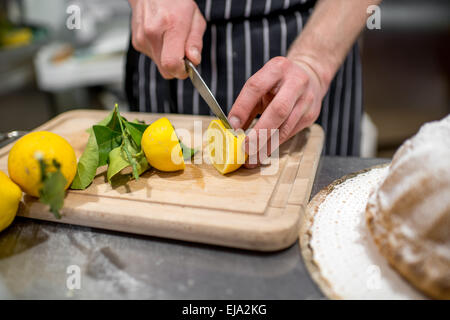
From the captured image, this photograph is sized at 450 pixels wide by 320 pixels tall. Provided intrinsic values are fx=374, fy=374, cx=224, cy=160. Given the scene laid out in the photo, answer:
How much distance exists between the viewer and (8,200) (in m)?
0.75

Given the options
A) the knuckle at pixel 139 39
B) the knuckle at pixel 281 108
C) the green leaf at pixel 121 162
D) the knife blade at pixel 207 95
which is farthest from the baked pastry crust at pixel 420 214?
the knuckle at pixel 139 39

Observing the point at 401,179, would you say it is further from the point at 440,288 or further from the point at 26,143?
the point at 26,143

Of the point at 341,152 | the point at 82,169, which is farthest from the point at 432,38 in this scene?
the point at 82,169

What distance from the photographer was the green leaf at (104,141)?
0.89m

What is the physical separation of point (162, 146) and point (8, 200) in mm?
331

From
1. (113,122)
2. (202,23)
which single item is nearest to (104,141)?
(113,122)

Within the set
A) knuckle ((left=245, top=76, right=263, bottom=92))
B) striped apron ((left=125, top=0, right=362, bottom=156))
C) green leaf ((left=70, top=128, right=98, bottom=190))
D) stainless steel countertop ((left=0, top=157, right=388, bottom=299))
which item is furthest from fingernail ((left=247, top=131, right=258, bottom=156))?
striped apron ((left=125, top=0, right=362, bottom=156))

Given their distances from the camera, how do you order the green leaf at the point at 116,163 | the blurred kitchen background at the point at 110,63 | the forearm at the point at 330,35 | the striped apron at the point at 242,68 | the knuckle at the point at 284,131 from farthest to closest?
the blurred kitchen background at the point at 110,63 < the striped apron at the point at 242,68 < the forearm at the point at 330,35 < the knuckle at the point at 284,131 < the green leaf at the point at 116,163

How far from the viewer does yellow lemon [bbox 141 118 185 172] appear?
865 mm

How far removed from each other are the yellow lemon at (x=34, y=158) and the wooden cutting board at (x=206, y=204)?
7 cm

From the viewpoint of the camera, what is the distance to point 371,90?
106 inches

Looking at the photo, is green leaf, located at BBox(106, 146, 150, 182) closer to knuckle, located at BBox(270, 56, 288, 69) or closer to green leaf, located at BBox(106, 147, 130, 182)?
green leaf, located at BBox(106, 147, 130, 182)

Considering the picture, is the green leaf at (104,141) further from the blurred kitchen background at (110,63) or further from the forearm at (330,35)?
the blurred kitchen background at (110,63)
